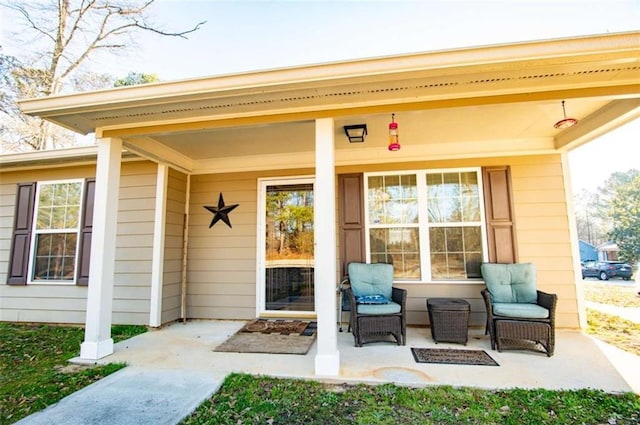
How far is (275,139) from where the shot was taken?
14.3 feet

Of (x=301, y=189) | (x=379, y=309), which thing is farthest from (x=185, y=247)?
(x=379, y=309)

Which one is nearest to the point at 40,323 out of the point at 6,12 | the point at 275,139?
the point at 275,139

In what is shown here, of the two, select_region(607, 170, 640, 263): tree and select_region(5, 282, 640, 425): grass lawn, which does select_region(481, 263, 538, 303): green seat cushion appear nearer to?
select_region(5, 282, 640, 425): grass lawn

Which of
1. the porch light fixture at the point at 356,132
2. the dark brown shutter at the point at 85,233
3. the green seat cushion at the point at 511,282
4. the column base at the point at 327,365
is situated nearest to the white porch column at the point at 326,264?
the column base at the point at 327,365

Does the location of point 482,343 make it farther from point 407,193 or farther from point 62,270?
point 62,270

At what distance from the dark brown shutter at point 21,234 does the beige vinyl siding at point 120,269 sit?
0.12 meters

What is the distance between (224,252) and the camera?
5.11m

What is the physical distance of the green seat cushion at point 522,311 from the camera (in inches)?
132

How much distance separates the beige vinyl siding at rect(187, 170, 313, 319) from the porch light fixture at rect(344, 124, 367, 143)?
3.89 feet

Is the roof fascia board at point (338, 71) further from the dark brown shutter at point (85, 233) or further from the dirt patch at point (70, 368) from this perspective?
the dirt patch at point (70, 368)

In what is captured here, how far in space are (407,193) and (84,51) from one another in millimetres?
10150

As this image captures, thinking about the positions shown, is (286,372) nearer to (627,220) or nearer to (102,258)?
(102,258)

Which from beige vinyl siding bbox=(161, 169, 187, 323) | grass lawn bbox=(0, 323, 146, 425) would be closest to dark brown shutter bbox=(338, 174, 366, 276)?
beige vinyl siding bbox=(161, 169, 187, 323)

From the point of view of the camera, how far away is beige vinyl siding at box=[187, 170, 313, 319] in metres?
4.99
